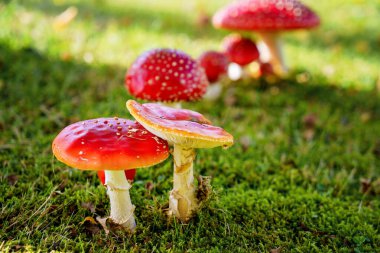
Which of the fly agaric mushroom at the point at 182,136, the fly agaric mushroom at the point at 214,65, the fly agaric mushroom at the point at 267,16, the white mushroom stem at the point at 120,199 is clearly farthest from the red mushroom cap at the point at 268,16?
the white mushroom stem at the point at 120,199

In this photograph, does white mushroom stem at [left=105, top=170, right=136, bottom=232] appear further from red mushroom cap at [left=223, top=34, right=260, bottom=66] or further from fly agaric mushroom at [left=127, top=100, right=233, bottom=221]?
red mushroom cap at [left=223, top=34, right=260, bottom=66]

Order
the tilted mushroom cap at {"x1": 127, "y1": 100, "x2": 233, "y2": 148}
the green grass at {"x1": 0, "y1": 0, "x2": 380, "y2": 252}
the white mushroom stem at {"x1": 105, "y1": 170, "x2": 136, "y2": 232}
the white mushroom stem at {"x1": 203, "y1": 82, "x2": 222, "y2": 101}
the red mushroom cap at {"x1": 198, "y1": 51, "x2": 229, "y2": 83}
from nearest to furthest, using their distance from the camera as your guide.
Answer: the tilted mushroom cap at {"x1": 127, "y1": 100, "x2": 233, "y2": 148} → the white mushroom stem at {"x1": 105, "y1": 170, "x2": 136, "y2": 232} → the green grass at {"x1": 0, "y1": 0, "x2": 380, "y2": 252} → the red mushroom cap at {"x1": 198, "y1": 51, "x2": 229, "y2": 83} → the white mushroom stem at {"x1": 203, "y1": 82, "x2": 222, "y2": 101}

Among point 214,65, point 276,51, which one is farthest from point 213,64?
point 276,51

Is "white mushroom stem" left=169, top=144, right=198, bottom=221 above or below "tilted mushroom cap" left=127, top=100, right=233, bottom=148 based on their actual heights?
below

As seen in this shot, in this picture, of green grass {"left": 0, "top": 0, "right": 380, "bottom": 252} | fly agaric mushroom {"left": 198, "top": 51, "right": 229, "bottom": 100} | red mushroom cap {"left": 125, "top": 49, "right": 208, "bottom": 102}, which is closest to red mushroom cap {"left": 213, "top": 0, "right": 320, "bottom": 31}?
fly agaric mushroom {"left": 198, "top": 51, "right": 229, "bottom": 100}

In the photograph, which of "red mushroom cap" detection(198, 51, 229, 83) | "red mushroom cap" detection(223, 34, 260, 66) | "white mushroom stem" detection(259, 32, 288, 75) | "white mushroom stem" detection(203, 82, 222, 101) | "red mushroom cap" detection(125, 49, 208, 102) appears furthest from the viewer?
"white mushroom stem" detection(259, 32, 288, 75)

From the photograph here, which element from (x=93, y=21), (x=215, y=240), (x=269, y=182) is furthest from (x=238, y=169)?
(x=93, y=21)

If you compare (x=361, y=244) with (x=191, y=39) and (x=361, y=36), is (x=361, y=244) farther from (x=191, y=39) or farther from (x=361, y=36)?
(x=361, y=36)

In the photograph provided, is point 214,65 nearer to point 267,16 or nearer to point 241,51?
point 241,51

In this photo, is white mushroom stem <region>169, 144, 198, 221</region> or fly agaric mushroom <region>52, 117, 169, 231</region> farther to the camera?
white mushroom stem <region>169, 144, 198, 221</region>
